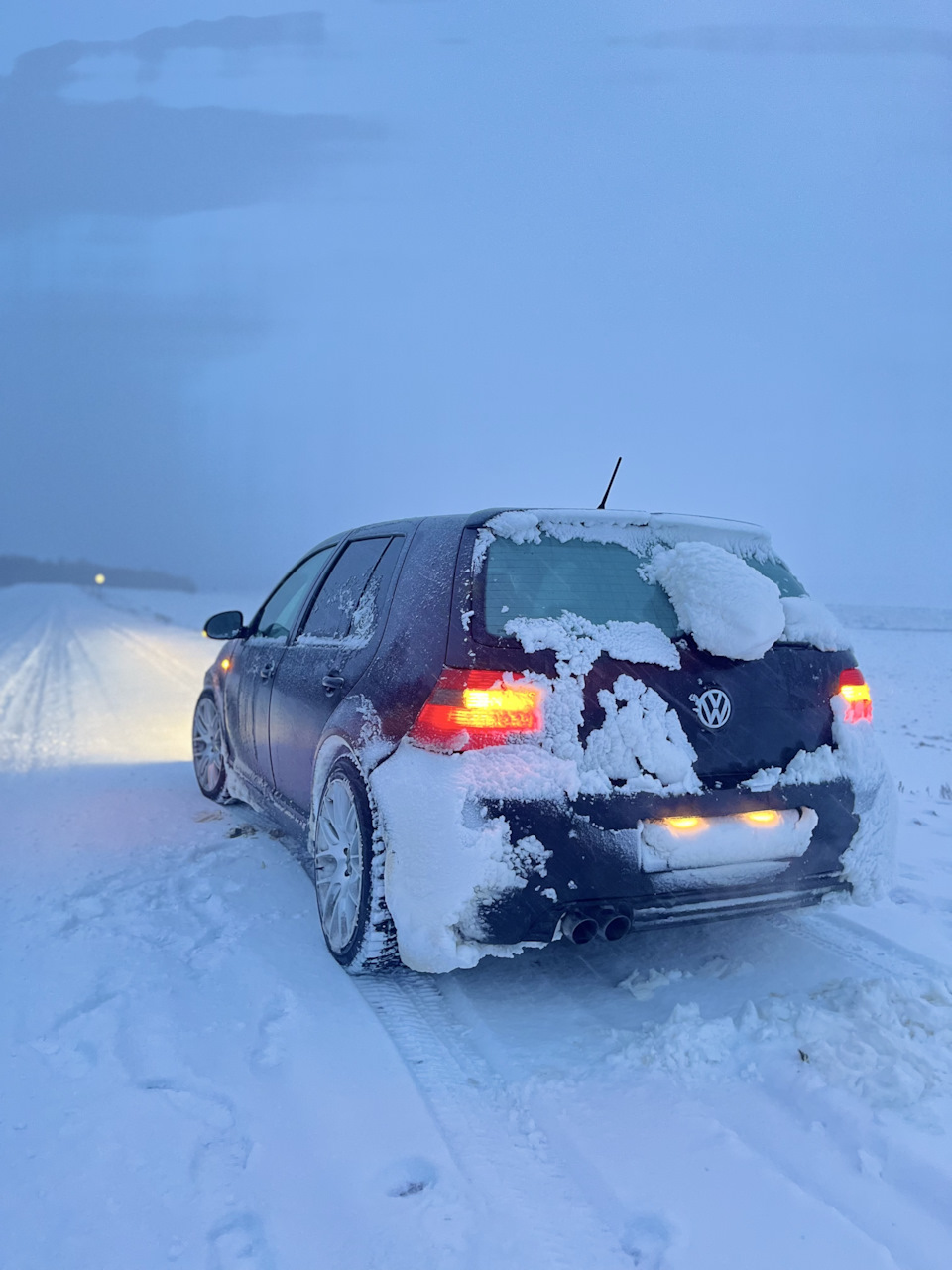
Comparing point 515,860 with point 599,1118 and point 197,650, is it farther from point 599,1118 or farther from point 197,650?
point 197,650

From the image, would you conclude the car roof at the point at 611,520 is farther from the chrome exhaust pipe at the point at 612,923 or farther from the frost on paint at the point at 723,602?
the chrome exhaust pipe at the point at 612,923

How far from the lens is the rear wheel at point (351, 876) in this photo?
132 inches

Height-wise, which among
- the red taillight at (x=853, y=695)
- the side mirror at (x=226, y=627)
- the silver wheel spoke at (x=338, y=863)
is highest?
the red taillight at (x=853, y=695)

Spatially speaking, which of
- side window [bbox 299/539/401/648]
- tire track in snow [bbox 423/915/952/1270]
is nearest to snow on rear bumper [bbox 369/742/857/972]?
tire track in snow [bbox 423/915/952/1270]

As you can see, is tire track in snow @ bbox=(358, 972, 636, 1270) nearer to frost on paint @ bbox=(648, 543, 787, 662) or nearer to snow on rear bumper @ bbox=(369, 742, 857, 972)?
snow on rear bumper @ bbox=(369, 742, 857, 972)

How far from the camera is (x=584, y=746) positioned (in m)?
3.09

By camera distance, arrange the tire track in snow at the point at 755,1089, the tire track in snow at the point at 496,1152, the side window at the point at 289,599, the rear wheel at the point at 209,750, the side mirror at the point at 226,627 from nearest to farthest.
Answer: the tire track in snow at the point at 496,1152 → the tire track in snow at the point at 755,1089 → the side window at the point at 289,599 → the side mirror at the point at 226,627 → the rear wheel at the point at 209,750

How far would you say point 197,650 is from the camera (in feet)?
65.0

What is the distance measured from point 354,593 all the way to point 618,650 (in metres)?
1.54

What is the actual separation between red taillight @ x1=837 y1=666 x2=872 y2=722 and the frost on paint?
0.39 metres

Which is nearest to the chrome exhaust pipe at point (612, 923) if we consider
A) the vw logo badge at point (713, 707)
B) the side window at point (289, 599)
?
the vw logo badge at point (713, 707)

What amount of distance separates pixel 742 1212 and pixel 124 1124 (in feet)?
5.39

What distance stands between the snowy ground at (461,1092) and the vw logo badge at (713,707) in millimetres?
963

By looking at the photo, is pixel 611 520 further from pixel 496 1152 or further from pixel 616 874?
pixel 496 1152
